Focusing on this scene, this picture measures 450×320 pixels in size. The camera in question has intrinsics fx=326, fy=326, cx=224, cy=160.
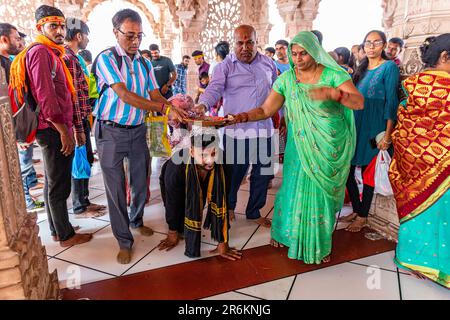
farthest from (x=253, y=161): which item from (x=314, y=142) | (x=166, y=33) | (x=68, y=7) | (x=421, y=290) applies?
(x=166, y=33)

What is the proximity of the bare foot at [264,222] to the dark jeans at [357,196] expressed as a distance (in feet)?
2.42

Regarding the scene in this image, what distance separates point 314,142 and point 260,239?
0.94 metres

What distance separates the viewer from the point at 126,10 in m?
2.06

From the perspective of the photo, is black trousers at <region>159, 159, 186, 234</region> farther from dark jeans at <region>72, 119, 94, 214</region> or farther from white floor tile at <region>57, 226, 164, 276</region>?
dark jeans at <region>72, 119, 94, 214</region>

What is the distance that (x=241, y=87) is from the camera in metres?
2.67

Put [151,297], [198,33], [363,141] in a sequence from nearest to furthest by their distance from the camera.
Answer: [151,297] → [363,141] → [198,33]

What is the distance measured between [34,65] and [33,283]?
→ 136 cm

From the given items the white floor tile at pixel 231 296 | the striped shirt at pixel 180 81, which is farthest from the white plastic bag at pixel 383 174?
the striped shirt at pixel 180 81

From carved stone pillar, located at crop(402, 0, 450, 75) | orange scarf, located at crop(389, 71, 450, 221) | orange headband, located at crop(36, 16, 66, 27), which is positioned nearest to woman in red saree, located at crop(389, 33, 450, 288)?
orange scarf, located at crop(389, 71, 450, 221)

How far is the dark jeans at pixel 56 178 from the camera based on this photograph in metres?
2.23

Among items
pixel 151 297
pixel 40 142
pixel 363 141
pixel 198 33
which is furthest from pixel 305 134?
pixel 198 33

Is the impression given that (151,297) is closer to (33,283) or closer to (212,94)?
(33,283)

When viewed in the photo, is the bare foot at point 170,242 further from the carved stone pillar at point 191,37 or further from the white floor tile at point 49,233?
the carved stone pillar at point 191,37

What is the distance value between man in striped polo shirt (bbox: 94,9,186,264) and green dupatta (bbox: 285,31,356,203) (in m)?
0.77
